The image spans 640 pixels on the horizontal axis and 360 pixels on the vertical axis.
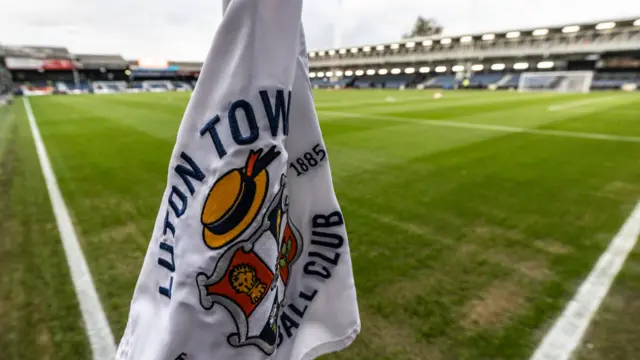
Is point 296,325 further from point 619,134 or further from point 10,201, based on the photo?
point 619,134

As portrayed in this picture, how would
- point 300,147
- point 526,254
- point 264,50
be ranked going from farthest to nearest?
point 526,254 < point 300,147 < point 264,50

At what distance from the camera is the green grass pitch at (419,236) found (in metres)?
2.17

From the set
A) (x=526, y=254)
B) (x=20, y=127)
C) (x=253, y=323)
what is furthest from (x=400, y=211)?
(x=20, y=127)

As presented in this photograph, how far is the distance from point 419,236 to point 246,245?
281cm

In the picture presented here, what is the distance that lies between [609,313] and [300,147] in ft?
8.32

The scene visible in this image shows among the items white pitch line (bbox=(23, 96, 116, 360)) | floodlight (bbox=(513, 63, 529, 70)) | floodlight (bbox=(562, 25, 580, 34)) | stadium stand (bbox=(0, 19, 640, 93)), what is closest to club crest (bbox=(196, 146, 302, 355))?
white pitch line (bbox=(23, 96, 116, 360))

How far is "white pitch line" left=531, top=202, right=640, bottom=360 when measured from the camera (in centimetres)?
200

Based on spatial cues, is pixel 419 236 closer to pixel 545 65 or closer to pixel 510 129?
pixel 510 129

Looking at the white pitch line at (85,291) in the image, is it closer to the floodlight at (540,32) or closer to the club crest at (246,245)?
the club crest at (246,245)

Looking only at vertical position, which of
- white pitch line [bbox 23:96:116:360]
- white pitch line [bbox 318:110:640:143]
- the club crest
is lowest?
white pitch line [bbox 23:96:116:360]

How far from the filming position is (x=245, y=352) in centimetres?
100

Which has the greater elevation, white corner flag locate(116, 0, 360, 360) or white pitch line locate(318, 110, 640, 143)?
white corner flag locate(116, 0, 360, 360)

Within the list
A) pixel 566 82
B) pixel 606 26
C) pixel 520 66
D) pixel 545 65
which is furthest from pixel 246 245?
pixel 520 66

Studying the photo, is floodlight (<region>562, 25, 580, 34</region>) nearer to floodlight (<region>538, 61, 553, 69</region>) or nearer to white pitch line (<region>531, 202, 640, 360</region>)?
floodlight (<region>538, 61, 553, 69</region>)
